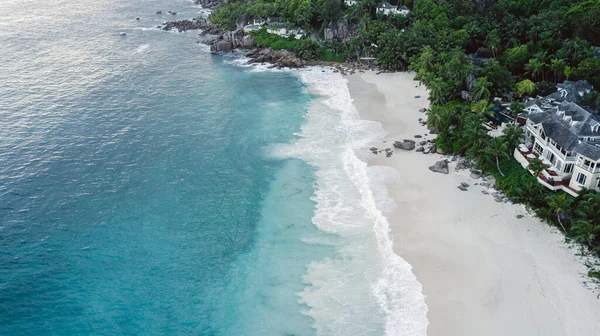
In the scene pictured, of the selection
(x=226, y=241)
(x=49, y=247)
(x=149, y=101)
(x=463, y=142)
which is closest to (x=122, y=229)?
(x=49, y=247)

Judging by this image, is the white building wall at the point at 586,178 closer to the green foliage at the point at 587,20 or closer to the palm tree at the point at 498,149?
the palm tree at the point at 498,149

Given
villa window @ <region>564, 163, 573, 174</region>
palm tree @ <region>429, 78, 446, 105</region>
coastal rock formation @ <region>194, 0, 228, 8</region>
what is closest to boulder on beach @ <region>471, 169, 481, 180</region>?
villa window @ <region>564, 163, 573, 174</region>

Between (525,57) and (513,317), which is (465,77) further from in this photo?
(513,317)

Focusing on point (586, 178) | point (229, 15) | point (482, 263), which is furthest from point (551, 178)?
point (229, 15)

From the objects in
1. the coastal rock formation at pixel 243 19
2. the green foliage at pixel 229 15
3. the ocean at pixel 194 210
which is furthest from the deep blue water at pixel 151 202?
the green foliage at pixel 229 15

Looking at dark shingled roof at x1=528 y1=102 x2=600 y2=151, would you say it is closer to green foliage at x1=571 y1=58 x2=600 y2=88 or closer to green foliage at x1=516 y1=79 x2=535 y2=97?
green foliage at x1=516 y1=79 x2=535 y2=97

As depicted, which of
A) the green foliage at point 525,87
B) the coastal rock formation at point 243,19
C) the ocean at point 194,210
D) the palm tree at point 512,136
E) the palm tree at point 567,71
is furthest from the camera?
the coastal rock formation at point 243,19
